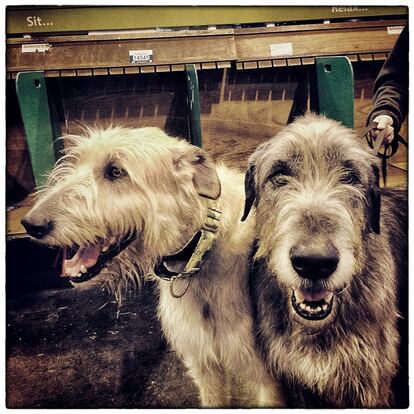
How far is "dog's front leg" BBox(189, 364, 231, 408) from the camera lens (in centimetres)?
202

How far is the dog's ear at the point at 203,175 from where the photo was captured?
1.84 meters

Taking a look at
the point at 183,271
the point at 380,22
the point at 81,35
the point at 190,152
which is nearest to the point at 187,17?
the point at 81,35

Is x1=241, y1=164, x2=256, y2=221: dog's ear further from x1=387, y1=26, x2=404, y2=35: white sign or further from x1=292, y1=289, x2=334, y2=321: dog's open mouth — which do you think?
x1=387, y1=26, x2=404, y2=35: white sign

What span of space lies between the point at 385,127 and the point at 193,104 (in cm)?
112

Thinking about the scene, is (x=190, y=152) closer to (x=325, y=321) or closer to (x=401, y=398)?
(x=325, y=321)

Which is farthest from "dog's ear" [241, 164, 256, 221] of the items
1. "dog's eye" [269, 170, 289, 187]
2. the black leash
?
the black leash

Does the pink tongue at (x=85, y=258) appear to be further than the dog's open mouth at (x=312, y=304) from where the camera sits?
Yes

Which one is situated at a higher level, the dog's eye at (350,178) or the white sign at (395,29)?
the white sign at (395,29)

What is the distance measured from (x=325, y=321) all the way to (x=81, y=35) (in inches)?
82.1

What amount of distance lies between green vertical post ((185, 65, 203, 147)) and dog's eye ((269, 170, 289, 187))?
1.95 feet

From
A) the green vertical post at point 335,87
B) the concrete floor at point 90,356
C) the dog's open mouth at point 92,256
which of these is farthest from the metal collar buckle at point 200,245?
the green vertical post at point 335,87

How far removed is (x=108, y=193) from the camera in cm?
173

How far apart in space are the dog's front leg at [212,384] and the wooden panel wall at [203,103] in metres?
1.21

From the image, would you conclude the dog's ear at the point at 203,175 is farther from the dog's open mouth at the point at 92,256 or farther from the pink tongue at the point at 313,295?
the pink tongue at the point at 313,295
